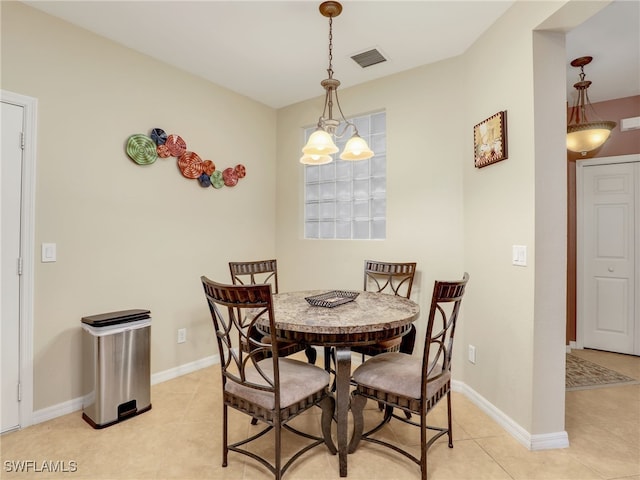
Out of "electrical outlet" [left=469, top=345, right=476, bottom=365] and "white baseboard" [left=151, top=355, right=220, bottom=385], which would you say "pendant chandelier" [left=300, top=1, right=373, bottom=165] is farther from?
"white baseboard" [left=151, top=355, right=220, bottom=385]

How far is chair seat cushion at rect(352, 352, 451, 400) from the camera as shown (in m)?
1.66

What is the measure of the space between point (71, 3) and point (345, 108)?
7.32 feet

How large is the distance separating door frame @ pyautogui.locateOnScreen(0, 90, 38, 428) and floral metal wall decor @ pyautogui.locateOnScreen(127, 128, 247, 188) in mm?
599

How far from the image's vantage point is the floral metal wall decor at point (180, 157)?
8.81ft

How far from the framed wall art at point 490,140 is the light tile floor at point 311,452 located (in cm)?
177

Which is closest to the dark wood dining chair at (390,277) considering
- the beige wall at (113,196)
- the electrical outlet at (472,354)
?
the electrical outlet at (472,354)

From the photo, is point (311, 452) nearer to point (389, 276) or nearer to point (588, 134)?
point (389, 276)

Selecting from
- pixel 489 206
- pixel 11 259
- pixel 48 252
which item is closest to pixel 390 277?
pixel 489 206

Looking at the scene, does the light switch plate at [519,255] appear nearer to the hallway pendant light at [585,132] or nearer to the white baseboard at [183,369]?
the hallway pendant light at [585,132]

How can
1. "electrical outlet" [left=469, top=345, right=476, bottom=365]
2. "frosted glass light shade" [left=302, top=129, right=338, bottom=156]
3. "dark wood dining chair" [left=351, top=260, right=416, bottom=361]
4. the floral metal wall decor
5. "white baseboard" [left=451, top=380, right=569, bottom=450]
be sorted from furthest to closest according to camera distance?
"dark wood dining chair" [left=351, top=260, right=416, bottom=361], the floral metal wall decor, "electrical outlet" [left=469, top=345, right=476, bottom=365], "frosted glass light shade" [left=302, top=129, right=338, bottom=156], "white baseboard" [left=451, top=380, right=569, bottom=450]

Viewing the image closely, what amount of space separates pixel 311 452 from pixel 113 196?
227 cm

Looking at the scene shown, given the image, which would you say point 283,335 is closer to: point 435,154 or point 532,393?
point 532,393

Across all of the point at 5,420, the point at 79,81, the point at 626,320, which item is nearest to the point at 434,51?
the point at 79,81

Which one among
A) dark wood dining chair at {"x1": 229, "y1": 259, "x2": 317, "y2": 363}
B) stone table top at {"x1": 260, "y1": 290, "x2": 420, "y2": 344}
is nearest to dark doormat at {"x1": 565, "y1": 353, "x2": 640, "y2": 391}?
stone table top at {"x1": 260, "y1": 290, "x2": 420, "y2": 344}
